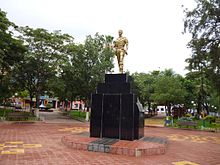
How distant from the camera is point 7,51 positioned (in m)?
20.7

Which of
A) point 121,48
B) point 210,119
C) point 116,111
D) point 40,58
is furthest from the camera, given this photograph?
point 210,119

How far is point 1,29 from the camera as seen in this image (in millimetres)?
19547

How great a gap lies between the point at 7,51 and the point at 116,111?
13.2 m

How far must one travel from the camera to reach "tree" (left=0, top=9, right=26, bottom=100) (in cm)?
1949

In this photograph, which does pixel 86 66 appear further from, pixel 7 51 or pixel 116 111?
pixel 116 111

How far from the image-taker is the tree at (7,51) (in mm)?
19492

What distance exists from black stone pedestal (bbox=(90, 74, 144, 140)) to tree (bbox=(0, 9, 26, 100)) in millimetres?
9841

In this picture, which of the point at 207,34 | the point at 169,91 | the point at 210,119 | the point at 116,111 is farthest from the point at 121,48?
the point at 169,91

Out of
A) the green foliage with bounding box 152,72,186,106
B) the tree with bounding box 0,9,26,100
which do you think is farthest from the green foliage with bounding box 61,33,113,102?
the green foliage with bounding box 152,72,186,106

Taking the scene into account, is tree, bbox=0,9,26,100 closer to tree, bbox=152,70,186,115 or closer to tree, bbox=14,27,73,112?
tree, bbox=14,27,73,112

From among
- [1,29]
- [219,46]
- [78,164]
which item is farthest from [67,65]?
[78,164]

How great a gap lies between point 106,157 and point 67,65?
17.4 meters

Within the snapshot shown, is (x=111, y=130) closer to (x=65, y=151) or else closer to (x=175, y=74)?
(x=65, y=151)

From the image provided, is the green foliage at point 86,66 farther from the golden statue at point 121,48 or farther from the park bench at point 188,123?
the golden statue at point 121,48
